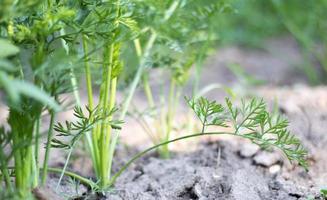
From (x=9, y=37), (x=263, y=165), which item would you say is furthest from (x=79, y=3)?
(x=263, y=165)

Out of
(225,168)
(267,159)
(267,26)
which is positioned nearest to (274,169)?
(267,159)

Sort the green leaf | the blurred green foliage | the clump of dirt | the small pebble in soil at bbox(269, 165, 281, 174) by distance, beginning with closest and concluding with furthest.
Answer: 1. the green leaf
2. the clump of dirt
3. the small pebble in soil at bbox(269, 165, 281, 174)
4. the blurred green foliage

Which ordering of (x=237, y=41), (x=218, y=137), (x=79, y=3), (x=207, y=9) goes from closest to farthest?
1. (x=79, y=3)
2. (x=207, y=9)
3. (x=218, y=137)
4. (x=237, y=41)

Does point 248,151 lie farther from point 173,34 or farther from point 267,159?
point 173,34

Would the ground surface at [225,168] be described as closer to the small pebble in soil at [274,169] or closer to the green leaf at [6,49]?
the small pebble in soil at [274,169]

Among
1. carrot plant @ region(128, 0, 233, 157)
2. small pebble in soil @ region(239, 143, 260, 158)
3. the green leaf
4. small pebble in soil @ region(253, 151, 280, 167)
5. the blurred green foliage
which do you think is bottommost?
small pebble in soil @ region(253, 151, 280, 167)

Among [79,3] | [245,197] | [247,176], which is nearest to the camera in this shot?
[79,3]

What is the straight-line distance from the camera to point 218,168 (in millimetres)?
2125

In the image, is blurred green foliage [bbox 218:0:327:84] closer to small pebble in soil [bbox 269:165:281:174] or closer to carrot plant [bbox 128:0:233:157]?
carrot plant [bbox 128:0:233:157]

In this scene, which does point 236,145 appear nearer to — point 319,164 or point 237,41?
point 319,164

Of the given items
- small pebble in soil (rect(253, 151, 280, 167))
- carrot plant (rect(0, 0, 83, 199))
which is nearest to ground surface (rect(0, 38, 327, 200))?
small pebble in soil (rect(253, 151, 280, 167))

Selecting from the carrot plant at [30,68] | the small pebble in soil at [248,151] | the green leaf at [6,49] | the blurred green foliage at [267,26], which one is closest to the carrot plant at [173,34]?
the small pebble in soil at [248,151]

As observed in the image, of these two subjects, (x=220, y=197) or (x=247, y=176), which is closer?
(x=220, y=197)

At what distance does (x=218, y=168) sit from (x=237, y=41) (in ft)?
8.91
